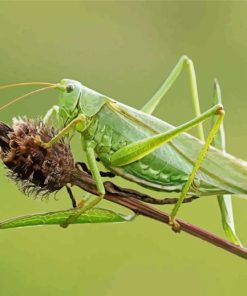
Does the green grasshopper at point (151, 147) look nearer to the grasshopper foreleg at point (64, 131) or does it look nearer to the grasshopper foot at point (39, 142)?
the grasshopper foreleg at point (64, 131)

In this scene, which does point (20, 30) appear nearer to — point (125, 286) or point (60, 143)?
point (125, 286)

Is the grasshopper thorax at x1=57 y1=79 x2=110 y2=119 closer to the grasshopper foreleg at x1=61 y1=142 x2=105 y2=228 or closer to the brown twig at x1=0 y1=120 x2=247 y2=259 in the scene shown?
the grasshopper foreleg at x1=61 y1=142 x2=105 y2=228

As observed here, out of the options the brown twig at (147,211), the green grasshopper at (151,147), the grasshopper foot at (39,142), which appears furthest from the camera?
the green grasshopper at (151,147)

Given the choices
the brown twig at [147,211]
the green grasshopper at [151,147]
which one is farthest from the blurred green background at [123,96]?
the brown twig at [147,211]

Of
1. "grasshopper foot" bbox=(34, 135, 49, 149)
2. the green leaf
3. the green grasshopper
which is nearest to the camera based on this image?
the green leaf

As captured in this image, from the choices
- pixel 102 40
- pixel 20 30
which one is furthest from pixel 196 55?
pixel 20 30

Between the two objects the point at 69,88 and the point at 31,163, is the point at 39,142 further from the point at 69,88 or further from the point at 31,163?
the point at 69,88

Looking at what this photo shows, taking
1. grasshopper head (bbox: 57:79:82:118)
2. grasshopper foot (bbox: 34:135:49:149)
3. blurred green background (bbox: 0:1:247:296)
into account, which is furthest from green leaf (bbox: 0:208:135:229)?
blurred green background (bbox: 0:1:247:296)
